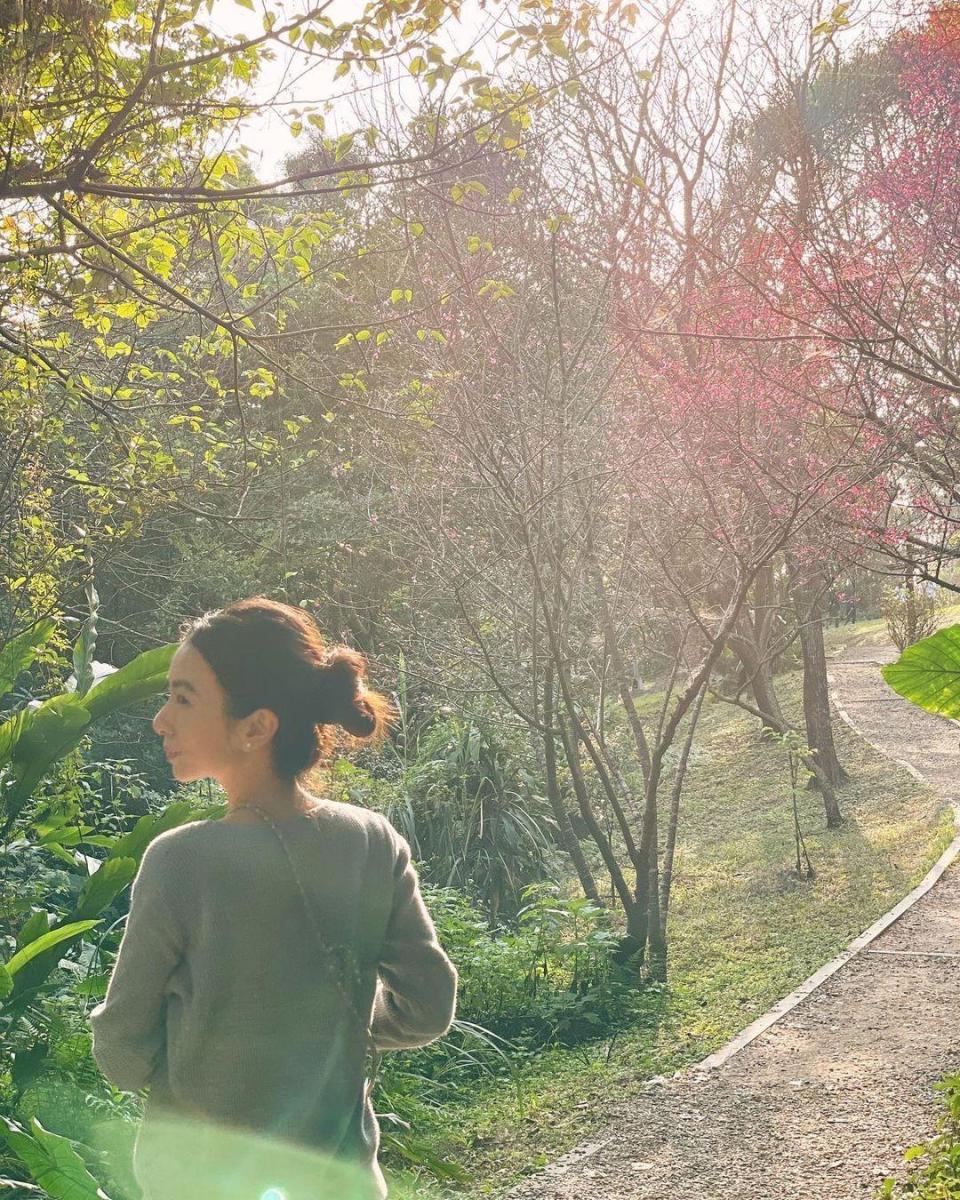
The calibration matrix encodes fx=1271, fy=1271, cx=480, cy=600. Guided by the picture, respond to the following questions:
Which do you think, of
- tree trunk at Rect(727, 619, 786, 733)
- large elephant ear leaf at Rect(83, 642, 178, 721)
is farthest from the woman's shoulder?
tree trunk at Rect(727, 619, 786, 733)

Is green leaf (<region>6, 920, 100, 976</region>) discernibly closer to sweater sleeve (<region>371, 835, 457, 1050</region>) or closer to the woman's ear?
sweater sleeve (<region>371, 835, 457, 1050</region>)

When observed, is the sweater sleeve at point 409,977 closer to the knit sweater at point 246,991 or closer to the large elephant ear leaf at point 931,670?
the knit sweater at point 246,991

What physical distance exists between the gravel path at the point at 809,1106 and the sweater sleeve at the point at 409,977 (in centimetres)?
292

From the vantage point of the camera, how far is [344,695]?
1.90 meters

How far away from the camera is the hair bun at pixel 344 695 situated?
189 centimetres

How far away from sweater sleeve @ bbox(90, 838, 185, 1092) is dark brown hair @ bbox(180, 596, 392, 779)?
244 mm

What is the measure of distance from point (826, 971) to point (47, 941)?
17.1 ft

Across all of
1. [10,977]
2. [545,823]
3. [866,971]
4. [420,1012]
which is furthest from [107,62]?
[545,823]

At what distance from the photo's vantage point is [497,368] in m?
7.73

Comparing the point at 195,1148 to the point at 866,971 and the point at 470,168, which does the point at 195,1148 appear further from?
the point at 470,168

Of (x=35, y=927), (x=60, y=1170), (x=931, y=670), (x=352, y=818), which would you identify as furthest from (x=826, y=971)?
(x=352, y=818)

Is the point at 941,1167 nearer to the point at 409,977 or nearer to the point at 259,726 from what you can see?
the point at 409,977

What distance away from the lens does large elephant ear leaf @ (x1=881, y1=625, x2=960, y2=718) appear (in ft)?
10.6

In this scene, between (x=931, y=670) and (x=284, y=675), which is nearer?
(x=284, y=675)
